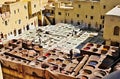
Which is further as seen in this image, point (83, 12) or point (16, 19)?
point (83, 12)

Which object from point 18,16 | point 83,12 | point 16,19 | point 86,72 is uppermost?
point 18,16

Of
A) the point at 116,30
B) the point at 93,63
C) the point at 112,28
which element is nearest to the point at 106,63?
the point at 93,63

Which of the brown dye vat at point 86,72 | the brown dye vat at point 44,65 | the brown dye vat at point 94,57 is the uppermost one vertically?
the brown dye vat at point 94,57

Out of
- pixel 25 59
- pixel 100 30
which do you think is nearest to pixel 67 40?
pixel 100 30

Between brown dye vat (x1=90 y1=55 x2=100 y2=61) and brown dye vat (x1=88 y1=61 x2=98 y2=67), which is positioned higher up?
brown dye vat (x1=90 y1=55 x2=100 y2=61)

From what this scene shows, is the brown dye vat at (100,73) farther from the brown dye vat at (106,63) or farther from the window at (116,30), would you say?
the window at (116,30)

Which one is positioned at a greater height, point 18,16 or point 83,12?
point 18,16

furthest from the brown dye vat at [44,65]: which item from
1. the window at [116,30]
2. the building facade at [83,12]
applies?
the building facade at [83,12]

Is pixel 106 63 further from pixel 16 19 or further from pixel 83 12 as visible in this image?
pixel 16 19

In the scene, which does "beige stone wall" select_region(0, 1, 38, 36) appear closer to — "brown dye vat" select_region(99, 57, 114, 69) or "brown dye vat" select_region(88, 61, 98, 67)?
"brown dye vat" select_region(88, 61, 98, 67)

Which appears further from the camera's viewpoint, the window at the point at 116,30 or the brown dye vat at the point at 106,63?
the window at the point at 116,30

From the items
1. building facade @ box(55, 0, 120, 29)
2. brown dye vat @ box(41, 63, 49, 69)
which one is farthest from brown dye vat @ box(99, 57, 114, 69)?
building facade @ box(55, 0, 120, 29)

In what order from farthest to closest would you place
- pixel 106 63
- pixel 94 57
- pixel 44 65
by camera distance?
pixel 94 57 → pixel 44 65 → pixel 106 63

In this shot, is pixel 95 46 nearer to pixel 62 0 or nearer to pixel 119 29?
pixel 119 29
